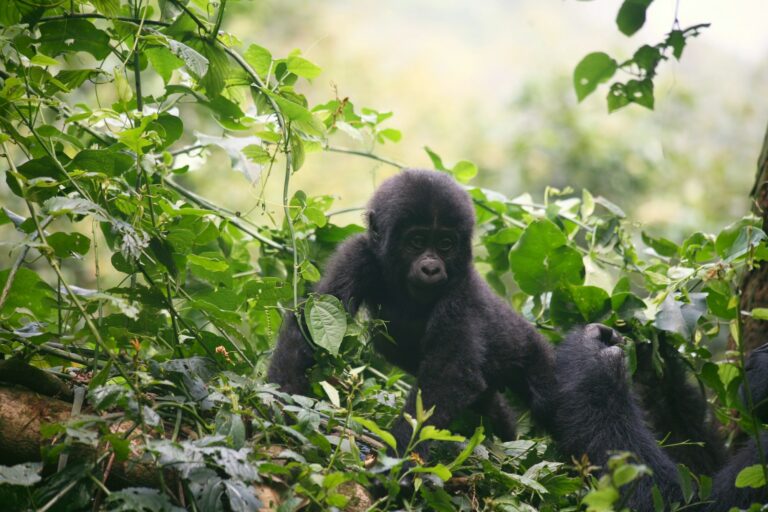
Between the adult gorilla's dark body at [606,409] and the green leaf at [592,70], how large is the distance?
3.48ft

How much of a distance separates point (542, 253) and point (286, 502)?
182 centimetres

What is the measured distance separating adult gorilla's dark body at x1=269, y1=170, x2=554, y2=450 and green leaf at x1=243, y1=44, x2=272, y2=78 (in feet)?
2.70

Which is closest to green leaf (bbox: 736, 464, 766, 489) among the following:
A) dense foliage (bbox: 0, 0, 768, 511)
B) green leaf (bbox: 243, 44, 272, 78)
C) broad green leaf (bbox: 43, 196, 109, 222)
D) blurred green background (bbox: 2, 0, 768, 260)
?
dense foliage (bbox: 0, 0, 768, 511)

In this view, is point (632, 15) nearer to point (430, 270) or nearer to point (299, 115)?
point (430, 270)

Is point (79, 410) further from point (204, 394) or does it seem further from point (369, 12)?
point (369, 12)

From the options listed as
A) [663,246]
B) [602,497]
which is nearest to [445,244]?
[663,246]

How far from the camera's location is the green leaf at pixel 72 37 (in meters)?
2.44

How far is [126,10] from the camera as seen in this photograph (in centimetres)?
263

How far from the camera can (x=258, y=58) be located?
9.26 feet

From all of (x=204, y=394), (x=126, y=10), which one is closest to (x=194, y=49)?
(x=126, y=10)

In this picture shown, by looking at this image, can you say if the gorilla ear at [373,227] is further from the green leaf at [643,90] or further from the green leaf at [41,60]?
the green leaf at [41,60]

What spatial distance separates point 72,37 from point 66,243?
30.7 inches

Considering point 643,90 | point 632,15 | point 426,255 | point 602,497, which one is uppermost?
point 632,15

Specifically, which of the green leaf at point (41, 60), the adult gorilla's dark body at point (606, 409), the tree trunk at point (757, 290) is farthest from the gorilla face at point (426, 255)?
the green leaf at point (41, 60)
